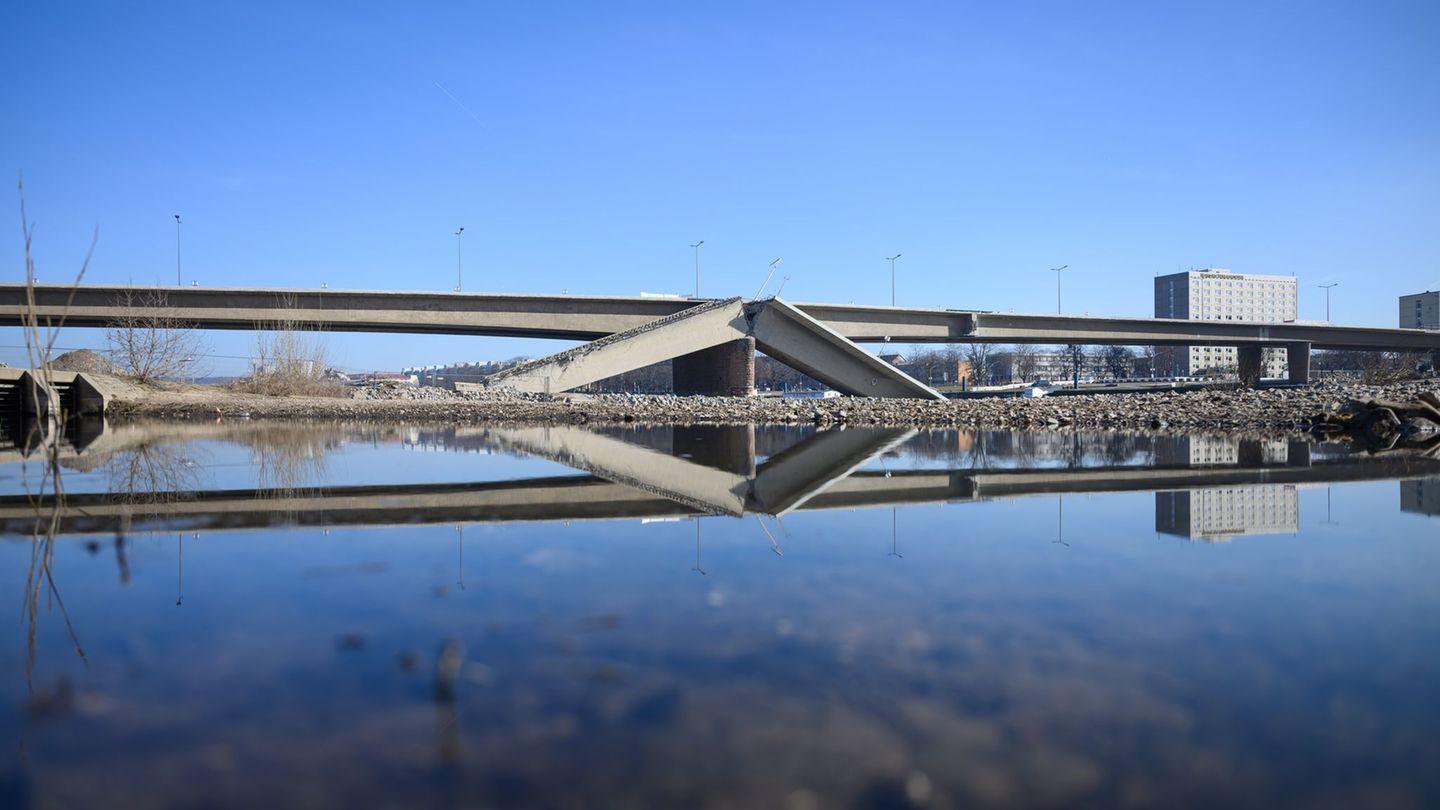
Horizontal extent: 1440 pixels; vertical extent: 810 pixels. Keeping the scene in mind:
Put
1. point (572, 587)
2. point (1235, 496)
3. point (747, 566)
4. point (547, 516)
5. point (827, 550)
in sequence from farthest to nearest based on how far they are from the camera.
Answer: point (1235, 496) < point (547, 516) < point (827, 550) < point (747, 566) < point (572, 587)

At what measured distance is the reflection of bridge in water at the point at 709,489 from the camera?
24.4ft

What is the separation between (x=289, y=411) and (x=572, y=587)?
28.7 m

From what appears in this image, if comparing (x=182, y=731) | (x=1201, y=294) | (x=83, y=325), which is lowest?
(x=182, y=731)

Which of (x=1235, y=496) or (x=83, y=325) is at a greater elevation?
(x=83, y=325)

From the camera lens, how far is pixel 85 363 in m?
44.4

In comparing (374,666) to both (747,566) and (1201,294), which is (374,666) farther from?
(1201,294)

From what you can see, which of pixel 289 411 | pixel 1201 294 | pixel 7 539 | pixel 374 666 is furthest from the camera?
pixel 1201 294

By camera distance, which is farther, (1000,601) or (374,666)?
(1000,601)

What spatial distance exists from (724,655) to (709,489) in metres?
5.84

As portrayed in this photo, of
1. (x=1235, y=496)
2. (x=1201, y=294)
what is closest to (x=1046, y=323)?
(x=1235, y=496)

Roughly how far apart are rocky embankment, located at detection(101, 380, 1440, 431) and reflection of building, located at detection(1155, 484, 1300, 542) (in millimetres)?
13738

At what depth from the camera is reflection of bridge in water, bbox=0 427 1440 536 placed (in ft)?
24.4

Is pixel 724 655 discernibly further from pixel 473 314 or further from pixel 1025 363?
pixel 1025 363

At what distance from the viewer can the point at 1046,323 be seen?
57062 millimetres
